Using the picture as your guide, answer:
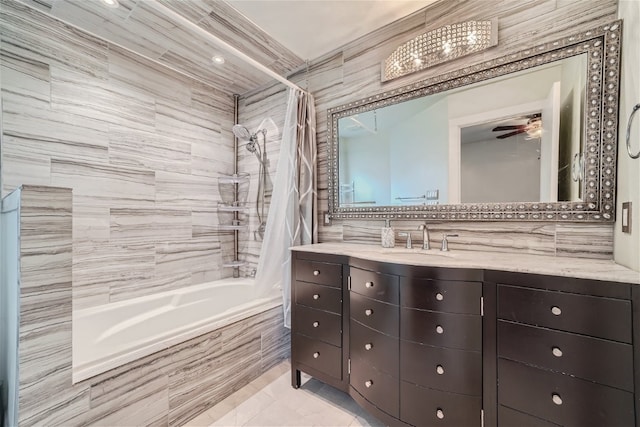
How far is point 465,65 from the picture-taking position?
155 cm

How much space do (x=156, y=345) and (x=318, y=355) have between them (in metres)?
0.91

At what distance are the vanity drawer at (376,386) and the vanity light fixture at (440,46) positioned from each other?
1872 millimetres

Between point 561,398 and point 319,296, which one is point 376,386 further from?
point 561,398

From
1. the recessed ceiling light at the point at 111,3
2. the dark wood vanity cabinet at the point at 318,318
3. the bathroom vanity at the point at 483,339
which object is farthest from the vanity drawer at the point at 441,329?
the recessed ceiling light at the point at 111,3

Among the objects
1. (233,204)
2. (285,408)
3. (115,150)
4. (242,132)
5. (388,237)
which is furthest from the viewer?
(233,204)

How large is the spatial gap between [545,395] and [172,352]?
1.71m

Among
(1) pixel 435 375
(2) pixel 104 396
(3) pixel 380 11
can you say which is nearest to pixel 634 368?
(1) pixel 435 375

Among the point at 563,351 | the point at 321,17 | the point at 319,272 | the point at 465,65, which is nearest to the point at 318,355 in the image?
the point at 319,272

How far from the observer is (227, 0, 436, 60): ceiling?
1653mm

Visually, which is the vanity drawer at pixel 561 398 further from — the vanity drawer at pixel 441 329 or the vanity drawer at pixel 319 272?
the vanity drawer at pixel 319 272

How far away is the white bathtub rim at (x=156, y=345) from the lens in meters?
1.11

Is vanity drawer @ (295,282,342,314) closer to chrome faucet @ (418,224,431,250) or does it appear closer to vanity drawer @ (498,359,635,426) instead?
chrome faucet @ (418,224,431,250)

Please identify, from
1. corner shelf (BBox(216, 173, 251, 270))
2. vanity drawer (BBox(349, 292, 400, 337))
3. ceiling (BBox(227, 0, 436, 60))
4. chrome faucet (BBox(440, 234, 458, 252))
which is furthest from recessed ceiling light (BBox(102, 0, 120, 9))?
chrome faucet (BBox(440, 234, 458, 252))

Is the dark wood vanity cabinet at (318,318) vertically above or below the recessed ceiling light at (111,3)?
below
